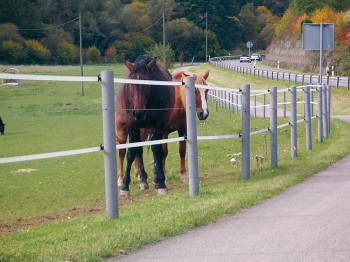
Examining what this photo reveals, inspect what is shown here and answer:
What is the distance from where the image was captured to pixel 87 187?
46.5ft

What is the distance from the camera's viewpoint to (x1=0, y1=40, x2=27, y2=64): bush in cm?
4206

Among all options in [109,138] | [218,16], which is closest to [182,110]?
[109,138]

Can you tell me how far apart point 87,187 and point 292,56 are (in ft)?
216

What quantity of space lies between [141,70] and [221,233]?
4.66m

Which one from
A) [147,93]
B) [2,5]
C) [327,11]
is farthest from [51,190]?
[327,11]

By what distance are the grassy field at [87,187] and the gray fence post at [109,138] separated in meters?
0.32

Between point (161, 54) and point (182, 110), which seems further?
point (161, 54)

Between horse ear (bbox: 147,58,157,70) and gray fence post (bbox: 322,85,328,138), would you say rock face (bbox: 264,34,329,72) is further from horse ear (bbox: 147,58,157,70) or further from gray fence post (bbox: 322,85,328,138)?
horse ear (bbox: 147,58,157,70)

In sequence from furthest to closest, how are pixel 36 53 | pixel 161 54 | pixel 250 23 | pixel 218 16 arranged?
pixel 250 23
pixel 218 16
pixel 161 54
pixel 36 53

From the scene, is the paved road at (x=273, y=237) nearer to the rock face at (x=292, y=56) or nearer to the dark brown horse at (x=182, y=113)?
the dark brown horse at (x=182, y=113)

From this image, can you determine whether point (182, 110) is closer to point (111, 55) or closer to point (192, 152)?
point (192, 152)

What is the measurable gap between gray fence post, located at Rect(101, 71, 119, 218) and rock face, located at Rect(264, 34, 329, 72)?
56185 millimetres

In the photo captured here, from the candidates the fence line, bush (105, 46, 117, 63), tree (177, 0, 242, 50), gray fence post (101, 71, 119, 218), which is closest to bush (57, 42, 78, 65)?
bush (105, 46, 117, 63)

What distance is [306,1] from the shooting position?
79.6 metres
